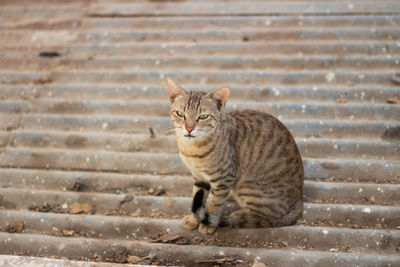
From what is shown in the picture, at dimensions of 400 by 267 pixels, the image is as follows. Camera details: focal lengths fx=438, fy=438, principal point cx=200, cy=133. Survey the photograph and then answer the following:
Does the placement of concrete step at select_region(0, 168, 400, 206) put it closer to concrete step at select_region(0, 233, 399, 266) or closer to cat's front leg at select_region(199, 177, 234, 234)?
cat's front leg at select_region(199, 177, 234, 234)

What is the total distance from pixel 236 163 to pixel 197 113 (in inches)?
18.2

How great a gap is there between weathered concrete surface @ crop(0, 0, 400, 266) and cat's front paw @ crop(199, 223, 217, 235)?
46 millimetres

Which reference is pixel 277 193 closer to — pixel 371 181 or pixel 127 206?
pixel 371 181

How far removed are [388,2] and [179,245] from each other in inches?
139

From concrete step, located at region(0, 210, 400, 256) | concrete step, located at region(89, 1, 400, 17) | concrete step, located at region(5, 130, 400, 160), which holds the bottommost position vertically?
concrete step, located at region(0, 210, 400, 256)

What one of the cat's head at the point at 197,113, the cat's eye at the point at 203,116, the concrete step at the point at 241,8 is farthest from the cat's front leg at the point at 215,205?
the concrete step at the point at 241,8

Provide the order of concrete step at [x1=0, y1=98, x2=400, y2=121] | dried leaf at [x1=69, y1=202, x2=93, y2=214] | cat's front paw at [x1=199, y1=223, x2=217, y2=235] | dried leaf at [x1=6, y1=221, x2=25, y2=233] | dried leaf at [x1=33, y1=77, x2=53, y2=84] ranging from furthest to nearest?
1. dried leaf at [x1=33, y1=77, x2=53, y2=84]
2. concrete step at [x1=0, y1=98, x2=400, y2=121]
3. dried leaf at [x1=69, y1=202, x2=93, y2=214]
4. dried leaf at [x1=6, y1=221, x2=25, y2=233]
5. cat's front paw at [x1=199, y1=223, x2=217, y2=235]

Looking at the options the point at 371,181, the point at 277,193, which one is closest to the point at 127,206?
the point at 277,193

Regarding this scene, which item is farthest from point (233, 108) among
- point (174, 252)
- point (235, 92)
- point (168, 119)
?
point (174, 252)

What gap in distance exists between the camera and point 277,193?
3.13 m

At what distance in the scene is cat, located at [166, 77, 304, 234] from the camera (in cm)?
312

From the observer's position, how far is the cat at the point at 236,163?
10.2 feet

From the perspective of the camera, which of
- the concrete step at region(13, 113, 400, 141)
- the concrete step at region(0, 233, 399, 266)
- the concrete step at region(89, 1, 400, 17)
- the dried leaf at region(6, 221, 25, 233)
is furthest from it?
the concrete step at region(89, 1, 400, 17)

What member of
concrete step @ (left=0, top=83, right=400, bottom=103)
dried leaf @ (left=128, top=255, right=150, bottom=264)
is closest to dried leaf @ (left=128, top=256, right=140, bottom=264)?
dried leaf @ (left=128, top=255, right=150, bottom=264)
